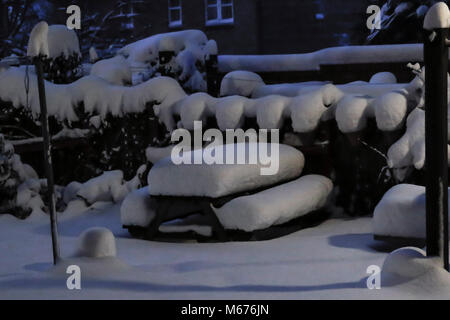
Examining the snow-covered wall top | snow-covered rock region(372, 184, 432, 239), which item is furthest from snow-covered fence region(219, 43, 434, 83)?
snow-covered rock region(372, 184, 432, 239)

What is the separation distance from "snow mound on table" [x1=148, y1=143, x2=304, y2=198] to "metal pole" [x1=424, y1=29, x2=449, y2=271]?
288cm

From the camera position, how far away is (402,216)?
6602 mm

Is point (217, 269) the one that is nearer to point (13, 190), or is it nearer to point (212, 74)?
point (13, 190)

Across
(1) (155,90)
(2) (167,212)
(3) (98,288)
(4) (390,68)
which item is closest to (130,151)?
(1) (155,90)

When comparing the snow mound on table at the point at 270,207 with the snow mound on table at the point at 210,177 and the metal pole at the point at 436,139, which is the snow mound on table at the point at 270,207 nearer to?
the snow mound on table at the point at 210,177

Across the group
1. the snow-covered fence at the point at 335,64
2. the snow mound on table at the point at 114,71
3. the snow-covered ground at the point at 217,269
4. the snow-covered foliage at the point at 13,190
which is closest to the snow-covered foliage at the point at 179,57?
the snow mound on table at the point at 114,71

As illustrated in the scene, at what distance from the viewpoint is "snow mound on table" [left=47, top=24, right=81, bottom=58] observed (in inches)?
436

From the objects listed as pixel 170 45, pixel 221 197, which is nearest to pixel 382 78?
pixel 170 45

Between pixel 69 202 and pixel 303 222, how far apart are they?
3.25 metres

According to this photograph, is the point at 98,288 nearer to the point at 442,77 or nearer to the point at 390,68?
the point at 442,77

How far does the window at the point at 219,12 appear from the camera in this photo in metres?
24.0

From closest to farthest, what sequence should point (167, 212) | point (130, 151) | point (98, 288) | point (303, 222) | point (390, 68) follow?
point (98, 288)
point (167, 212)
point (303, 222)
point (130, 151)
point (390, 68)

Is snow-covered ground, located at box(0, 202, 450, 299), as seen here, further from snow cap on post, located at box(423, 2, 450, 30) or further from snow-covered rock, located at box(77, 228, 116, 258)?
snow cap on post, located at box(423, 2, 450, 30)
